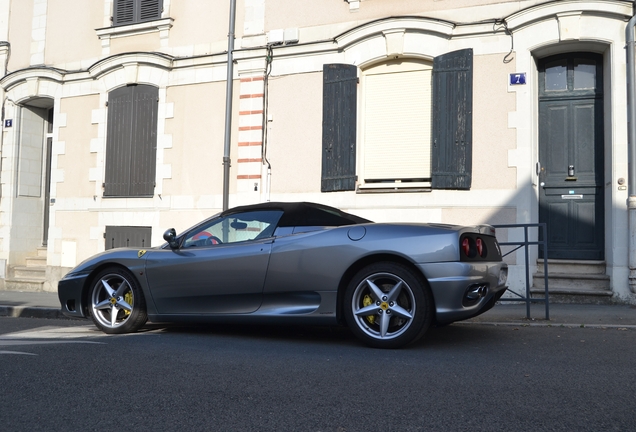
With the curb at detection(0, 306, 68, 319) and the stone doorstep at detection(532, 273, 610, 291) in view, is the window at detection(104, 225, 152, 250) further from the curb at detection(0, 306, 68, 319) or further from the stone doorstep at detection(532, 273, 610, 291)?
the stone doorstep at detection(532, 273, 610, 291)

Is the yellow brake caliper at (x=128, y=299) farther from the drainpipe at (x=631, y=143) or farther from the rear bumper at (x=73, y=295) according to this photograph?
the drainpipe at (x=631, y=143)

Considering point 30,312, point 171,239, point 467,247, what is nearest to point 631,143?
point 467,247

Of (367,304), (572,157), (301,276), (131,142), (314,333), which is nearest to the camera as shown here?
(367,304)

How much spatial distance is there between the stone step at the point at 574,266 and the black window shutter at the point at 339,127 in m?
3.40

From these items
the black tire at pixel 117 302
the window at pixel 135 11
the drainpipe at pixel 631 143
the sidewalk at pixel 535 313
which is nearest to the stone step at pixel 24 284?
the sidewalk at pixel 535 313

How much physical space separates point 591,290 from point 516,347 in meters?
4.52

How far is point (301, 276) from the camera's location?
19.3 feet

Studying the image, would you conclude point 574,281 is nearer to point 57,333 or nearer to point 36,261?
point 57,333

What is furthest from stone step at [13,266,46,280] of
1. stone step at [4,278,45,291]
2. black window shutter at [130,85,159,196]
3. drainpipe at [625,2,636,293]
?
drainpipe at [625,2,636,293]

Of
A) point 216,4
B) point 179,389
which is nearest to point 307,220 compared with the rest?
point 179,389

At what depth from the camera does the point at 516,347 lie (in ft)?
18.6

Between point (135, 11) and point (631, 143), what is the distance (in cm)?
979

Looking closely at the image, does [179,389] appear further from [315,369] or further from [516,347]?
[516,347]

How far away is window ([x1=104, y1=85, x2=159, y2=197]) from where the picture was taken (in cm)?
1325
